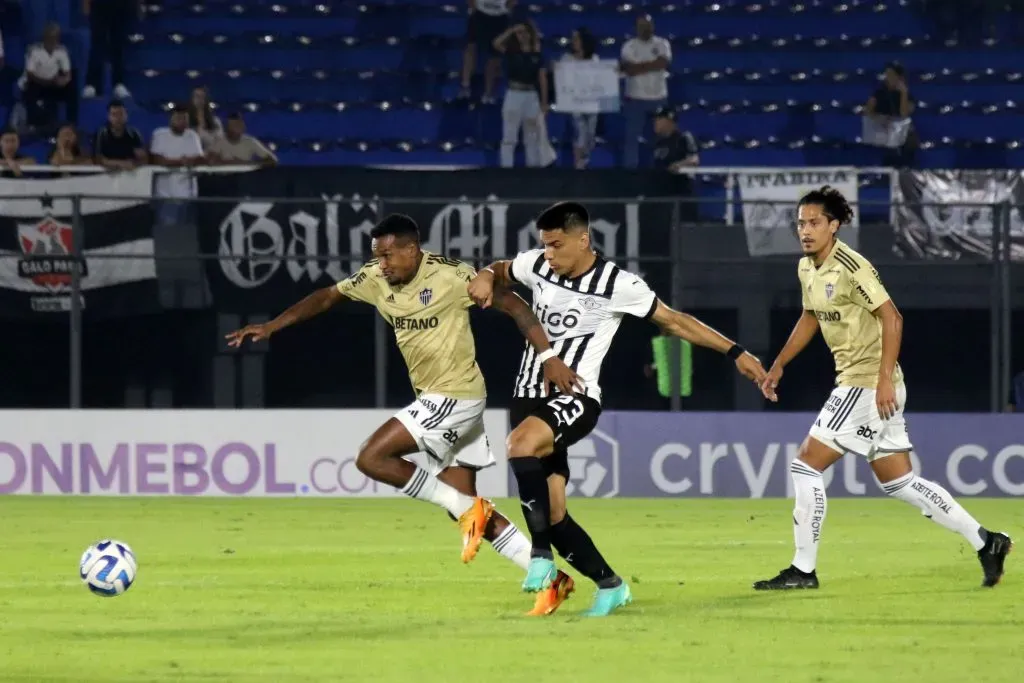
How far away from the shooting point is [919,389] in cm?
2050

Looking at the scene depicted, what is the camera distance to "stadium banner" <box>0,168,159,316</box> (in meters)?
18.4

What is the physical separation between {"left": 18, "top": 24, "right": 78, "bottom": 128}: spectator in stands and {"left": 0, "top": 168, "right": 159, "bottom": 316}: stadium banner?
4735mm

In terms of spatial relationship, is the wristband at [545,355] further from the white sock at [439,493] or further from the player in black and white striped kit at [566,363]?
the white sock at [439,493]

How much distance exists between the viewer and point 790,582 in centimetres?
1073

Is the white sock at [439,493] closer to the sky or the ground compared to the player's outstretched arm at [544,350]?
closer to the ground

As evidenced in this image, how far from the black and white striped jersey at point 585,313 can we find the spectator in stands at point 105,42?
1629 cm

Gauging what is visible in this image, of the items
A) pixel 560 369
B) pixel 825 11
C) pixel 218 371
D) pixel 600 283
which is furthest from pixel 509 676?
pixel 825 11

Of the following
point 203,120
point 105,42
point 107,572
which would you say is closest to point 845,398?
point 107,572

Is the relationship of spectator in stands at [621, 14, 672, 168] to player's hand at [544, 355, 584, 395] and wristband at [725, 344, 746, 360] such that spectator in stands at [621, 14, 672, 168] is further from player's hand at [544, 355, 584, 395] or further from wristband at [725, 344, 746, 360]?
player's hand at [544, 355, 584, 395]

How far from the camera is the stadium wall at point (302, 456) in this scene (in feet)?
60.1

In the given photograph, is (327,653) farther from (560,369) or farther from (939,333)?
(939,333)

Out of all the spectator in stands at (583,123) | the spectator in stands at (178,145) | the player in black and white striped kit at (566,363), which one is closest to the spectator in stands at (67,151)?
the spectator in stands at (178,145)

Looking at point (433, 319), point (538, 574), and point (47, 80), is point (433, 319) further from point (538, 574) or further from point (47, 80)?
point (47, 80)

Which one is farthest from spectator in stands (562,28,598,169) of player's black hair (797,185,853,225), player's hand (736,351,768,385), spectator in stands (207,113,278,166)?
player's hand (736,351,768,385)
